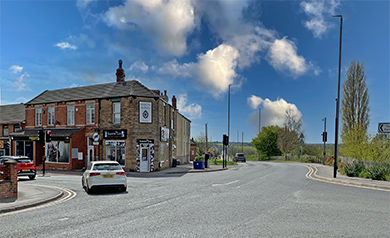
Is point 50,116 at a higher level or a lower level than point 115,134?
higher

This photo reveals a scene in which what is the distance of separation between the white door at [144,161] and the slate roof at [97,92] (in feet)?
17.0

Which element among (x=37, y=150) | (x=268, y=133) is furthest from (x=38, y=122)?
(x=268, y=133)

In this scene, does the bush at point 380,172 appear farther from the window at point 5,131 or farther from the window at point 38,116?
the window at point 5,131

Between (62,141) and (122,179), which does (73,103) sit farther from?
(122,179)

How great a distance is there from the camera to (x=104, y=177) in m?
14.2

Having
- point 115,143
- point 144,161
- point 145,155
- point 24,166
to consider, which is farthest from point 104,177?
point 115,143

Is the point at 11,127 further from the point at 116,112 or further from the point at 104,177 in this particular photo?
A: the point at 104,177

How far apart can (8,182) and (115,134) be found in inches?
675

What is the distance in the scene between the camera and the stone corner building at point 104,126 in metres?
28.7

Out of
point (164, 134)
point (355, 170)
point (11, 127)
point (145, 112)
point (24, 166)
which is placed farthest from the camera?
point (11, 127)

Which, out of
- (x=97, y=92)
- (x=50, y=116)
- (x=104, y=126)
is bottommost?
(x=104, y=126)

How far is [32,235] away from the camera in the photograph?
23.1 ft

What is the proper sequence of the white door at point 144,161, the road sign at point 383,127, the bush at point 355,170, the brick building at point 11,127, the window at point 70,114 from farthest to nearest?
the brick building at point 11,127, the window at point 70,114, the white door at point 144,161, the bush at point 355,170, the road sign at point 383,127

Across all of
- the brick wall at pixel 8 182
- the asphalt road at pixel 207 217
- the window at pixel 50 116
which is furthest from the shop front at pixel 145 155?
the brick wall at pixel 8 182
